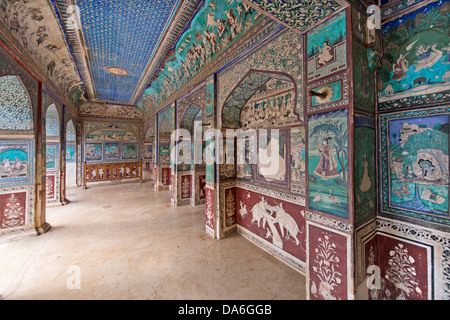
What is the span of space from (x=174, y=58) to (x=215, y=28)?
193 centimetres

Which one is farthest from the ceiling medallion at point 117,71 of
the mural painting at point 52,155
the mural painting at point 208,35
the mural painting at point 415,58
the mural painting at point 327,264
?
the mural painting at point 327,264

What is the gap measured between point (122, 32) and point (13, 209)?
466 cm

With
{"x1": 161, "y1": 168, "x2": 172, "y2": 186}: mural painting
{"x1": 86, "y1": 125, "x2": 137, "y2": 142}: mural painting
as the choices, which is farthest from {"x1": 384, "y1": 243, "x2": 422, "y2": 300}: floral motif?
{"x1": 86, "y1": 125, "x2": 137, "y2": 142}: mural painting

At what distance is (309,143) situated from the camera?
7.11ft

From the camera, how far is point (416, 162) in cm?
186

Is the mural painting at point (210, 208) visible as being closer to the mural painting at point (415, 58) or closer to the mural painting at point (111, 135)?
the mural painting at point (415, 58)

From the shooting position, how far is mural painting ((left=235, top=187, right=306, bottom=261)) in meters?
3.08

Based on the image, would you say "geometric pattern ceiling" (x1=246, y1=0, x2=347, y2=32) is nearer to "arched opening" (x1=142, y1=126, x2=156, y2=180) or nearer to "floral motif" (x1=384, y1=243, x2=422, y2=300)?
"floral motif" (x1=384, y1=243, x2=422, y2=300)

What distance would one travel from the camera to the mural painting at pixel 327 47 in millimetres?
1854

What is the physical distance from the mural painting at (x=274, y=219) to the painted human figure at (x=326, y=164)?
1.17 m

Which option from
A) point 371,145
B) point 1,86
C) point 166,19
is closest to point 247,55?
point 166,19

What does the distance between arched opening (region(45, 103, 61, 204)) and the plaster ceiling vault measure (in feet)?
4.53

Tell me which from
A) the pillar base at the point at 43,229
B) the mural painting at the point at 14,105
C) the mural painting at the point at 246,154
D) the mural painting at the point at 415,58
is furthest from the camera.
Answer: the pillar base at the point at 43,229

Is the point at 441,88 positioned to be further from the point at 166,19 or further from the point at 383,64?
the point at 166,19
